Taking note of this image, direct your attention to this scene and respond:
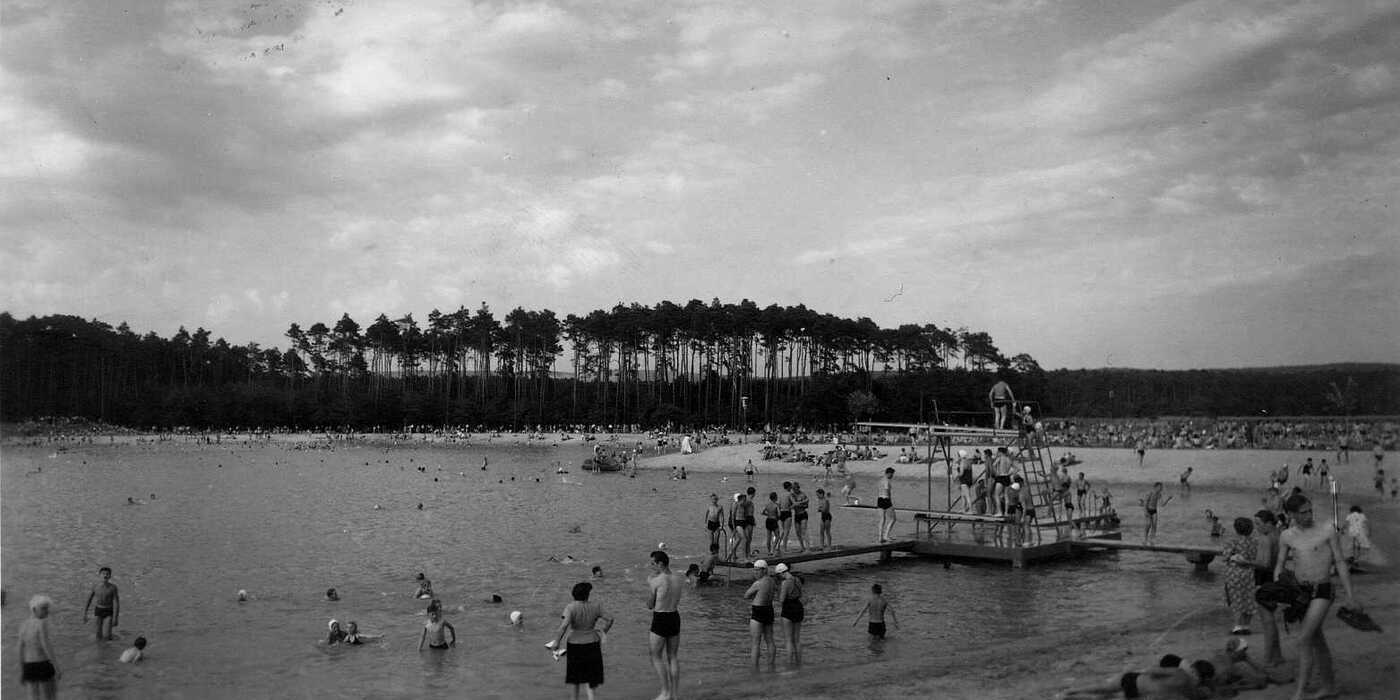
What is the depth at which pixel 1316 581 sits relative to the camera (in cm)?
846

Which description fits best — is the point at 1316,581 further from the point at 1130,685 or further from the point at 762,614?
the point at 762,614

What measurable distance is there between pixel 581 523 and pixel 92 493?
35.0 metres

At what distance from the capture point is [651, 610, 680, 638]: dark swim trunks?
38.7 ft

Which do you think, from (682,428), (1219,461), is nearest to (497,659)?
(1219,461)

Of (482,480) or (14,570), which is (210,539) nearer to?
(14,570)

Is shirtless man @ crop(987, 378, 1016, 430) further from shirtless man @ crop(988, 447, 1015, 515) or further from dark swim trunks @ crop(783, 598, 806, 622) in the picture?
dark swim trunks @ crop(783, 598, 806, 622)

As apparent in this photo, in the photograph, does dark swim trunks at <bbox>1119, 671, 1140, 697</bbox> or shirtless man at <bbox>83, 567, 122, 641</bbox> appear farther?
shirtless man at <bbox>83, 567, 122, 641</bbox>

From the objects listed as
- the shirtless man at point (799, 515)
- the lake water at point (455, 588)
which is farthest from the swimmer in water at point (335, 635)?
the shirtless man at point (799, 515)

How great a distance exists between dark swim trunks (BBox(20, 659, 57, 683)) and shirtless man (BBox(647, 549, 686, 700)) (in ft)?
22.4

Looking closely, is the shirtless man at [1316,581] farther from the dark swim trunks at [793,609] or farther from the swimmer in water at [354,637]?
the swimmer in water at [354,637]

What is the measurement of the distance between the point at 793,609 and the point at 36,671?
964 cm

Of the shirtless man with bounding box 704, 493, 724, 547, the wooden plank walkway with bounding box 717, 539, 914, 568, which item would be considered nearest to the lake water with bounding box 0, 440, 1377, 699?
the wooden plank walkway with bounding box 717, 539, 914, 568

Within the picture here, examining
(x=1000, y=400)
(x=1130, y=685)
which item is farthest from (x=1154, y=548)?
(x=1130, y=685)

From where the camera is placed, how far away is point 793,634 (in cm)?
1519
